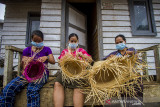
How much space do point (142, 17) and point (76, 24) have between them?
Answer: 1.96 metres

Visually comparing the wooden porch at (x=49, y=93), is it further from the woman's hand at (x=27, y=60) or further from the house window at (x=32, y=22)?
the house window at (x=32, y=22)

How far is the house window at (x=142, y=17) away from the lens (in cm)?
316

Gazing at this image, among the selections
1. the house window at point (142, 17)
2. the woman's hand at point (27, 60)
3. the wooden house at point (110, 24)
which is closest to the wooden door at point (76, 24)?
the wooden house at point (110, 24)

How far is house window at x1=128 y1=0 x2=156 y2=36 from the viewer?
3.16 m

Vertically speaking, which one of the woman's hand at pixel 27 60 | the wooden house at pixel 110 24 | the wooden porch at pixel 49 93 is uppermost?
the wooden house at pixel 110 24

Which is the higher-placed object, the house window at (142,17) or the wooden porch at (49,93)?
the house window at (142,17)

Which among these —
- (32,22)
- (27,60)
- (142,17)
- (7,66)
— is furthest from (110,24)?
(32,22)

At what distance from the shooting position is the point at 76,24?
3.58 meters

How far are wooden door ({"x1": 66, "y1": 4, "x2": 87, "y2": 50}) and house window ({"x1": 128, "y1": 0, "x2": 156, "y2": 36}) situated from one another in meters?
1.50

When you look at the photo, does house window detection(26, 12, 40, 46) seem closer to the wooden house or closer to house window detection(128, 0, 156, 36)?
the wooden house

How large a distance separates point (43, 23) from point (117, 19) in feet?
6.76

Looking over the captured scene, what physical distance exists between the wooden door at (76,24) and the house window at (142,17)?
1502mm

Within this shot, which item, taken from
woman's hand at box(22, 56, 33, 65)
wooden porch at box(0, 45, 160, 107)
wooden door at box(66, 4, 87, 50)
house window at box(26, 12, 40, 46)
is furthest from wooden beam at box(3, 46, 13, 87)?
house window at box(26, 12, 40, 46)

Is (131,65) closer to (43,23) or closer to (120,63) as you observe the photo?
(120,63)
